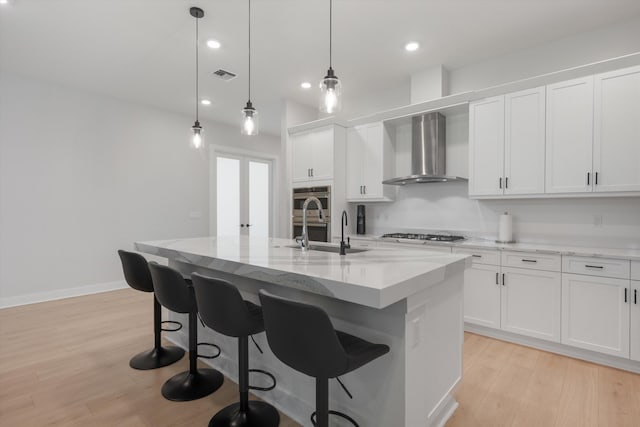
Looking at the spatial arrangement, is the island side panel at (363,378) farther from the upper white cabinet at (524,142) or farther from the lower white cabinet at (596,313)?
the upper white cabinet at (524,142)

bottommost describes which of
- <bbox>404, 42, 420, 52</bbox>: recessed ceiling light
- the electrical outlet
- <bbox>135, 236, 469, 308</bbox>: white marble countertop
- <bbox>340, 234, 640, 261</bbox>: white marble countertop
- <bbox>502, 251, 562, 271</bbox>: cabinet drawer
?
<bbox>502, 251, 562, 271</bbox>: cabinet drawer

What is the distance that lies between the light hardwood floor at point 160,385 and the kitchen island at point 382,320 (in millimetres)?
266

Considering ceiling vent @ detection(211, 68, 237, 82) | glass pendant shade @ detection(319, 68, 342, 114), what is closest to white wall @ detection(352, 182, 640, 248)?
glass pendant shade @ detection(319, 68, 342, 114)

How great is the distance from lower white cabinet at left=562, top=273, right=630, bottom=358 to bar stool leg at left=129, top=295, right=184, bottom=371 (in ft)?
10.7

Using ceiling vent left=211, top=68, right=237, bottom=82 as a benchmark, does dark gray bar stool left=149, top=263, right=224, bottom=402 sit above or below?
below

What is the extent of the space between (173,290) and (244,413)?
829 millimetres

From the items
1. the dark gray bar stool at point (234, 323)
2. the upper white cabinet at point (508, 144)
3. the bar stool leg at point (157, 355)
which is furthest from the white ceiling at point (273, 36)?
the bar stool leg at point (157, 355)

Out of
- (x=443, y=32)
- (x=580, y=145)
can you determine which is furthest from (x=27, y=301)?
(x=580, y=145)

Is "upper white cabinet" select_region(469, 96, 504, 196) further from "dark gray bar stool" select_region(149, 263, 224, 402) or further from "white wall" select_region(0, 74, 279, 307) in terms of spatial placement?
"white wall" select_region(0, 74, 279, 307)

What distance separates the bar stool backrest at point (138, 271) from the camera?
8.13ft

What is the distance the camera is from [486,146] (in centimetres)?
337

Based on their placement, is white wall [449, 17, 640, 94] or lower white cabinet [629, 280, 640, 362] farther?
white wall [449, 17, 640, 94]

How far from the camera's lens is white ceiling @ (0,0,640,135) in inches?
107

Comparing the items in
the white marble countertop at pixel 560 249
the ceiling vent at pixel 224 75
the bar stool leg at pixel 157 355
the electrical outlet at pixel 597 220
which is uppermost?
the ceiling vent at pixel 224 75
